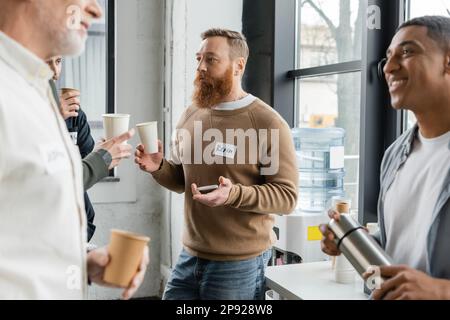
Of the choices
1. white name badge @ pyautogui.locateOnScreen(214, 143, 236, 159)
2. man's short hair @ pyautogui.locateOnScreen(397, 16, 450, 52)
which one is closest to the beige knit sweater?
white name badge @ pyautogui.locateOnScreen(214, 143, 236, 159)

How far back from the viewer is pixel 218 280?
198cm

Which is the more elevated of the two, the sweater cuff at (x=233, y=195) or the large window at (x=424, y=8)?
the large window at (x=424, y=8)

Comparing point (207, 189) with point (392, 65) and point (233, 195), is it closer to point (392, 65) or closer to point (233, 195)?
point (233, 195)

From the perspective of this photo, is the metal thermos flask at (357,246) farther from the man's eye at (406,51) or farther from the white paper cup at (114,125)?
the white paper cup at (114,125)

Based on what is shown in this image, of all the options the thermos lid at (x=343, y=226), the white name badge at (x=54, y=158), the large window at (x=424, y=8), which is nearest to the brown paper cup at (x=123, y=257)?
the white name badge at (x=54, y=158)

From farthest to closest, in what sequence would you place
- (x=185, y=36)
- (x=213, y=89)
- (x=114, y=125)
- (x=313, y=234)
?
1. (x=185, y=36)
2. (x=313, y=234)
3. (x=213, y=89)
4. (x=114, y=125)

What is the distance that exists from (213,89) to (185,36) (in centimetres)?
131

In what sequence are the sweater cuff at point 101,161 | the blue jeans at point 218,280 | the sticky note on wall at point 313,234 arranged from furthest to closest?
the sticky note on wall at point 313,234 → the blue jeans at point 218,280 → the sweater cuff at point 101,161

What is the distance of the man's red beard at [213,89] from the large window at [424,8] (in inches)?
33.1

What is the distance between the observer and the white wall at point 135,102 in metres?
3.66

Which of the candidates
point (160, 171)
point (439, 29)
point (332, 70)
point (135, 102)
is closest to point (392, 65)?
point (439, 29)

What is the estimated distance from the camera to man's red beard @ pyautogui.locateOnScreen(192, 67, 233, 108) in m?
2.19

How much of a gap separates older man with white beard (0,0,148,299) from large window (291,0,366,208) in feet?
5.91

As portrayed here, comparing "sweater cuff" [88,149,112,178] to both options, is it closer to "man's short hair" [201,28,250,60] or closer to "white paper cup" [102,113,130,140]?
"white paper cup" [102,113,130,140]
